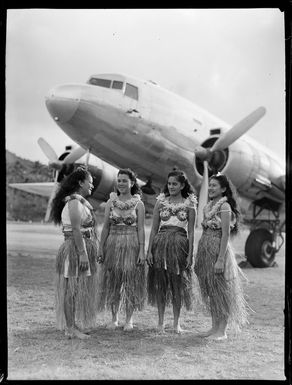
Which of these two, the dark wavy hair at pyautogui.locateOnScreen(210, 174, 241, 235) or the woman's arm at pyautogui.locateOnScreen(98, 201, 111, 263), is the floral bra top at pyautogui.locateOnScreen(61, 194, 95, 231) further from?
the dark wavy hair at pyautogui.locateOnScreen(210, 174, 241, 235)

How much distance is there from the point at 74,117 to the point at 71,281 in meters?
5.63

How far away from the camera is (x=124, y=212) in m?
5.14

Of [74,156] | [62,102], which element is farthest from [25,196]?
[62,102]

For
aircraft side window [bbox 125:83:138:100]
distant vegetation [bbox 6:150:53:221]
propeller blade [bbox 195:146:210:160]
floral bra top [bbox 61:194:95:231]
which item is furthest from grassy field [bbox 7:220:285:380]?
distant vegetation [bbox 6:150:53:221]

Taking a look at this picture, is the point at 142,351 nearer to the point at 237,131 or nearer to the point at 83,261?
the point at 83,261

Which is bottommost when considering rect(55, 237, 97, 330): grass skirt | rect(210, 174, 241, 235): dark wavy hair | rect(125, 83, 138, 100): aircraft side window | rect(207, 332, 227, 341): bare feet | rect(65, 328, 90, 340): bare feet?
rect(207, 332, 227, 341): bare feet

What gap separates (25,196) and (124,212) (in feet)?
293

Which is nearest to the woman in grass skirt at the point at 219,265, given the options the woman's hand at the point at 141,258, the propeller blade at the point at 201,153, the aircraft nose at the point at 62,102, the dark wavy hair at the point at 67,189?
the woman's hand at the point at 141,258

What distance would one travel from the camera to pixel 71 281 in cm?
476

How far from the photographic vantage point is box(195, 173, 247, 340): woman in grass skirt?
4953mm

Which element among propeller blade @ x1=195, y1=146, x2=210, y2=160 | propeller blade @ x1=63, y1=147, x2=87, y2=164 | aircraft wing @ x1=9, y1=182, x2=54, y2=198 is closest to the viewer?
propeller blade @ x1=195, y1=146, x2=210, y2=160

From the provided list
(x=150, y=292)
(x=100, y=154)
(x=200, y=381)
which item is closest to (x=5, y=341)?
(x=200, y=381)

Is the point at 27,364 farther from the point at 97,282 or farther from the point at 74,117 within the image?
the point at 74,117

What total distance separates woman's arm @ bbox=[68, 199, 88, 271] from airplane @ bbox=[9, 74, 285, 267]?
5360 mm
